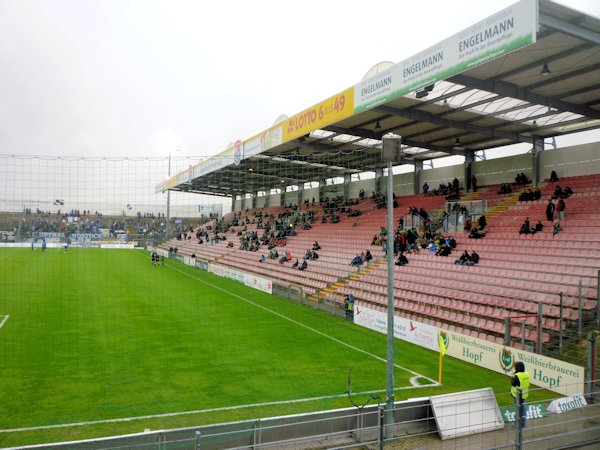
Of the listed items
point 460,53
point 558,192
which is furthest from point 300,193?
point 460,53

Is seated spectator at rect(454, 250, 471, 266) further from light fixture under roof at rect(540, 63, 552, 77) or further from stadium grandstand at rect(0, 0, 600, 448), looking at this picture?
light fixture under roof at rect(540, 63, 552, 77)

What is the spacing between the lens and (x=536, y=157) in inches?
956

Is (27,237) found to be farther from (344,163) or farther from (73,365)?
(73,365)

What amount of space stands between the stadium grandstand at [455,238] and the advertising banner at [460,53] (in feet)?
0.18

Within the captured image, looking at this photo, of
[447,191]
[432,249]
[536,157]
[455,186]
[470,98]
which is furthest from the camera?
[447,191]

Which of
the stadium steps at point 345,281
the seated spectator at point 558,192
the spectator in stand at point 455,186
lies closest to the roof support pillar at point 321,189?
the spectator in stand at point 455,186

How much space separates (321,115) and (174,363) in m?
14.1

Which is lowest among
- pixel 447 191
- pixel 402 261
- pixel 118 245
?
pixel 118 245

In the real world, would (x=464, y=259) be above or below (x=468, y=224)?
below

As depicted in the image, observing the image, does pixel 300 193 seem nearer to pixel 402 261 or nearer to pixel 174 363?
pixel 402 261

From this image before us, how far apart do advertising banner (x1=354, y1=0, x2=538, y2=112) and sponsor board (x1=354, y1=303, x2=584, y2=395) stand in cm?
814

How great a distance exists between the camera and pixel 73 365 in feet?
Answer: 38.5

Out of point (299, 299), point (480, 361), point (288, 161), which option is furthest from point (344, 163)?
point (480, 361)

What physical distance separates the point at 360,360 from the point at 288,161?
21.5 metres
